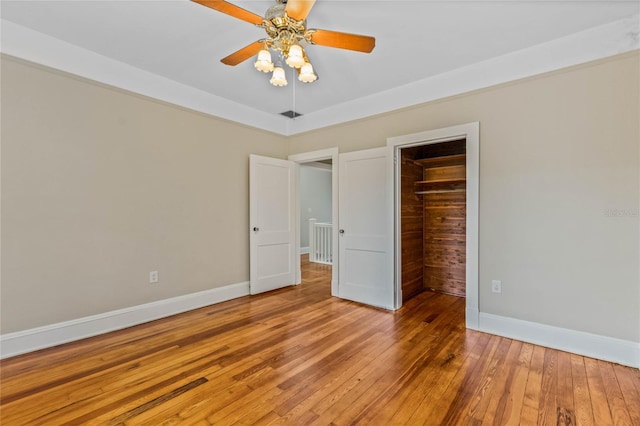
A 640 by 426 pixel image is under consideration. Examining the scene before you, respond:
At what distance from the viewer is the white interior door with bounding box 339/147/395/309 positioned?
11.8ft

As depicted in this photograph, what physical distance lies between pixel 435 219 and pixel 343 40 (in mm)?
3183

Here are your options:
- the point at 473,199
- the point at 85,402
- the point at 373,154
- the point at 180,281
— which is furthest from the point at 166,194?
the point at 473,199

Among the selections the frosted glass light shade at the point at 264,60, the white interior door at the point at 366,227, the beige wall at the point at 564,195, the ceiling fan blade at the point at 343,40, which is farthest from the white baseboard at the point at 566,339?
the frosted glass light shade at the point at 264,60

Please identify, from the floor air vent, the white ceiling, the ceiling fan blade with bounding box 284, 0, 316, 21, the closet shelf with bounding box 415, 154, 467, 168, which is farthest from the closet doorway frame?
the floor air vent

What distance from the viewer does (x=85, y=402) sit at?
6.00ft

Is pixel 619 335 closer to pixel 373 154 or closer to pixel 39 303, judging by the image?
pixel 373 154

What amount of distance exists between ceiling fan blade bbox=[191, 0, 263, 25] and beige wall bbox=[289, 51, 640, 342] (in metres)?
2.32

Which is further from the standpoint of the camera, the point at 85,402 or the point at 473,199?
the point at 473,199

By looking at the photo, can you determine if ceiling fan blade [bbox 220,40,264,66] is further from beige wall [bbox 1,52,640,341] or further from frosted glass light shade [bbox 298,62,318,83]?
beige wall [bbox 1,52,640,341]

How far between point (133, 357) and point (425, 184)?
13.2ft

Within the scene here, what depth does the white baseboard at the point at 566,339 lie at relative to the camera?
2.27 metres

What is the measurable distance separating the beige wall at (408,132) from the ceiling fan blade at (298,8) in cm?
205

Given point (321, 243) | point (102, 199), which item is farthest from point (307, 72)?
point (321, 243)

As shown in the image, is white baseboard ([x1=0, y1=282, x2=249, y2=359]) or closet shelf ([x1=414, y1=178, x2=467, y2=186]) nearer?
white baseboard ([x1=0, y1=282, x2=249, y2=359])
